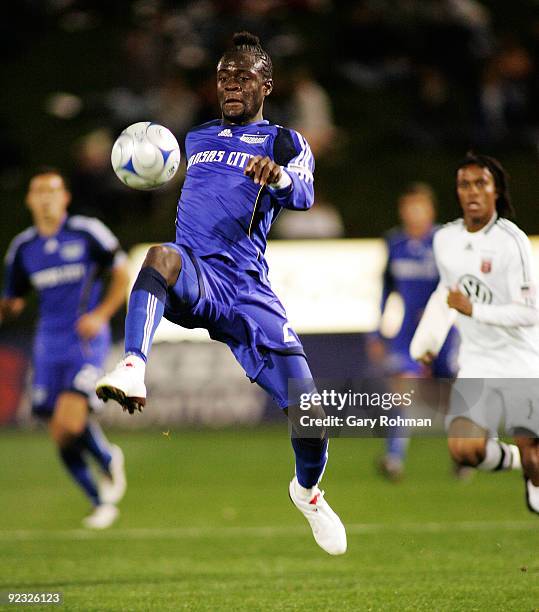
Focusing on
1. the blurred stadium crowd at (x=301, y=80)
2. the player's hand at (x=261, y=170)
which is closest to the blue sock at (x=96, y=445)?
the player's hand at (x=261, y=170)

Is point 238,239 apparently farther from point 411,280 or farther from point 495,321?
point 411,280

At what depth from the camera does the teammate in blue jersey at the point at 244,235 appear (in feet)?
16.9

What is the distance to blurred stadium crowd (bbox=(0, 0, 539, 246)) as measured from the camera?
49.3ft

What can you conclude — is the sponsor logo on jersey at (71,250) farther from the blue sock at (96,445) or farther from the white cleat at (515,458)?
the white cleat at (515,458)

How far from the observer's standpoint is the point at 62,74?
57.4 ft

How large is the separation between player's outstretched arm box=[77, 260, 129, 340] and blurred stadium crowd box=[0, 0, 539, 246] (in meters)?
5.21

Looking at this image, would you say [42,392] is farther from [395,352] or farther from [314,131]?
[314,131]

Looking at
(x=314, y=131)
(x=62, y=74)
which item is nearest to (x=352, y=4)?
(x=314, y=131)

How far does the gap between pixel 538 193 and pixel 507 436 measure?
24.8 feet

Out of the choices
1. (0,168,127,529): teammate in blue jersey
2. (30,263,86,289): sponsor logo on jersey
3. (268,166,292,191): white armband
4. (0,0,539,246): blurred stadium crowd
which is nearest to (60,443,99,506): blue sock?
(0,168,127,529): teammate in blue jersey

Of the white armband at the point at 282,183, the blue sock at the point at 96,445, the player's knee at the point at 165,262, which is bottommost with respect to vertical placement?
the blue sock at the point at 96,445

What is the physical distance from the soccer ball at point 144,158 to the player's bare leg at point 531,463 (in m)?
2.51

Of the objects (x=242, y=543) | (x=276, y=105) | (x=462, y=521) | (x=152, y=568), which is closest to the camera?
(x=152, y=568)

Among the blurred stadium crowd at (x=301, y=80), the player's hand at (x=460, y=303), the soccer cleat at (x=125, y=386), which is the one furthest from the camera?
the blurred stadium crowd at (x=301, y=80)
